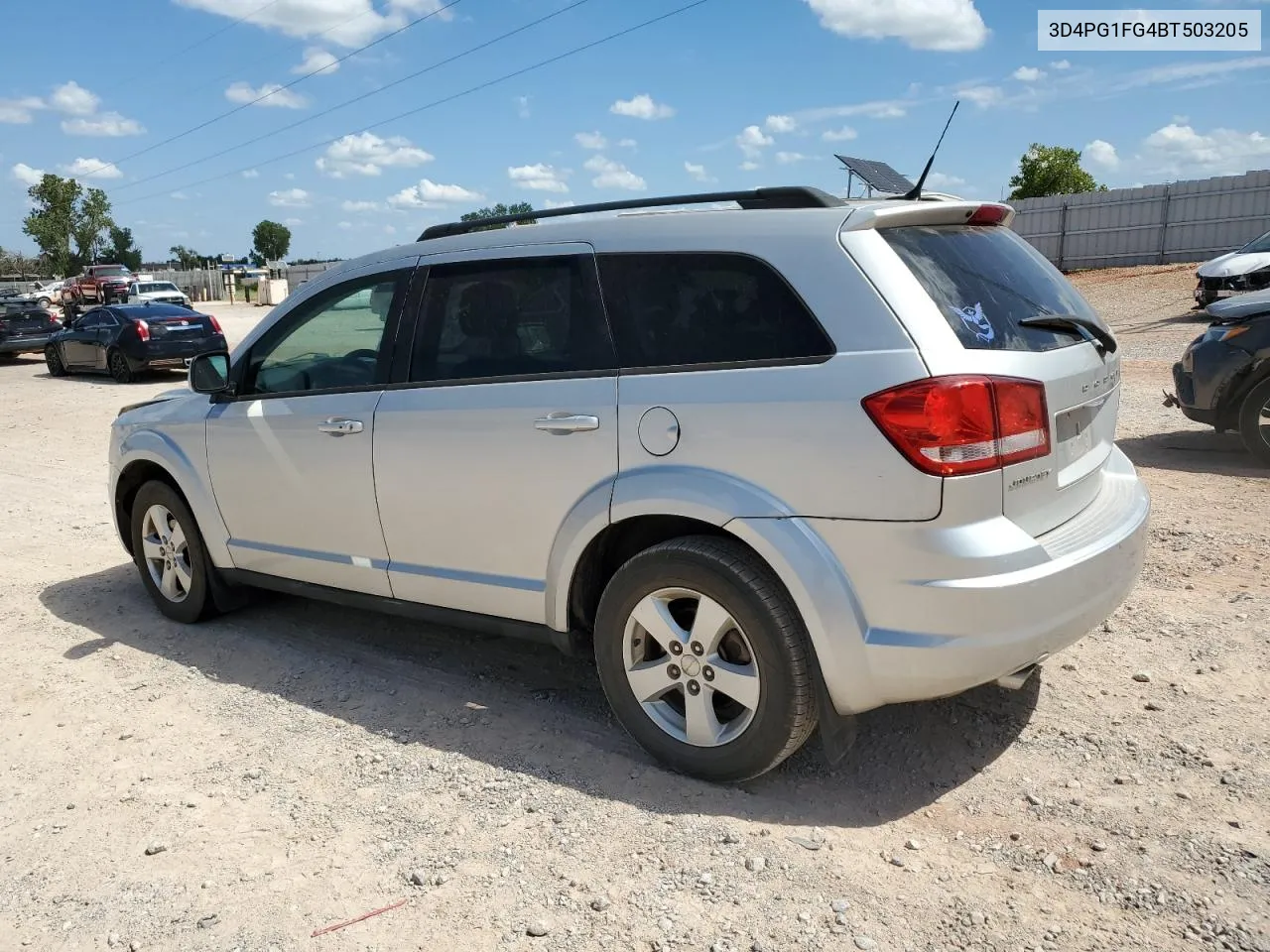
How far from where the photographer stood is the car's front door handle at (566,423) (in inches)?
136

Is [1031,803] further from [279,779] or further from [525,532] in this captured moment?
[279,779]

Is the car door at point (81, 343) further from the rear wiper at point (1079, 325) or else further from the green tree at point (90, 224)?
the green tree at point (90, 224)

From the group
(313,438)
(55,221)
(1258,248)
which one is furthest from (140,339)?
(55,221)

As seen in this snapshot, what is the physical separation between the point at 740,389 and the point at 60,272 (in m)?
89.4

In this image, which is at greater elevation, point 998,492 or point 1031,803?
point 998,492

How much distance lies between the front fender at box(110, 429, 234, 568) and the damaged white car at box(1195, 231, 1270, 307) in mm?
17204

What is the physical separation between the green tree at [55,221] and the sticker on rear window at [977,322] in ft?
292

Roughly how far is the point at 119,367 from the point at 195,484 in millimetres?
15706

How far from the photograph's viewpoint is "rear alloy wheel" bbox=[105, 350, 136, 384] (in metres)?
18.4

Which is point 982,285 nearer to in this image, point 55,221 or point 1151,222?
point 1151,222

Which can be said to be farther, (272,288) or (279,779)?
(272,288)

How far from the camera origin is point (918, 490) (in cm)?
285

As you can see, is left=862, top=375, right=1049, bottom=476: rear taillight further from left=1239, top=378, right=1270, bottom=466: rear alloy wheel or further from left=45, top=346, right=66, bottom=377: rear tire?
left=45, top=346, right=66, bottom=377: rear tire

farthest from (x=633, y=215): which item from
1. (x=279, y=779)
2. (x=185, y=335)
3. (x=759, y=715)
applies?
(x=185, y=335)
